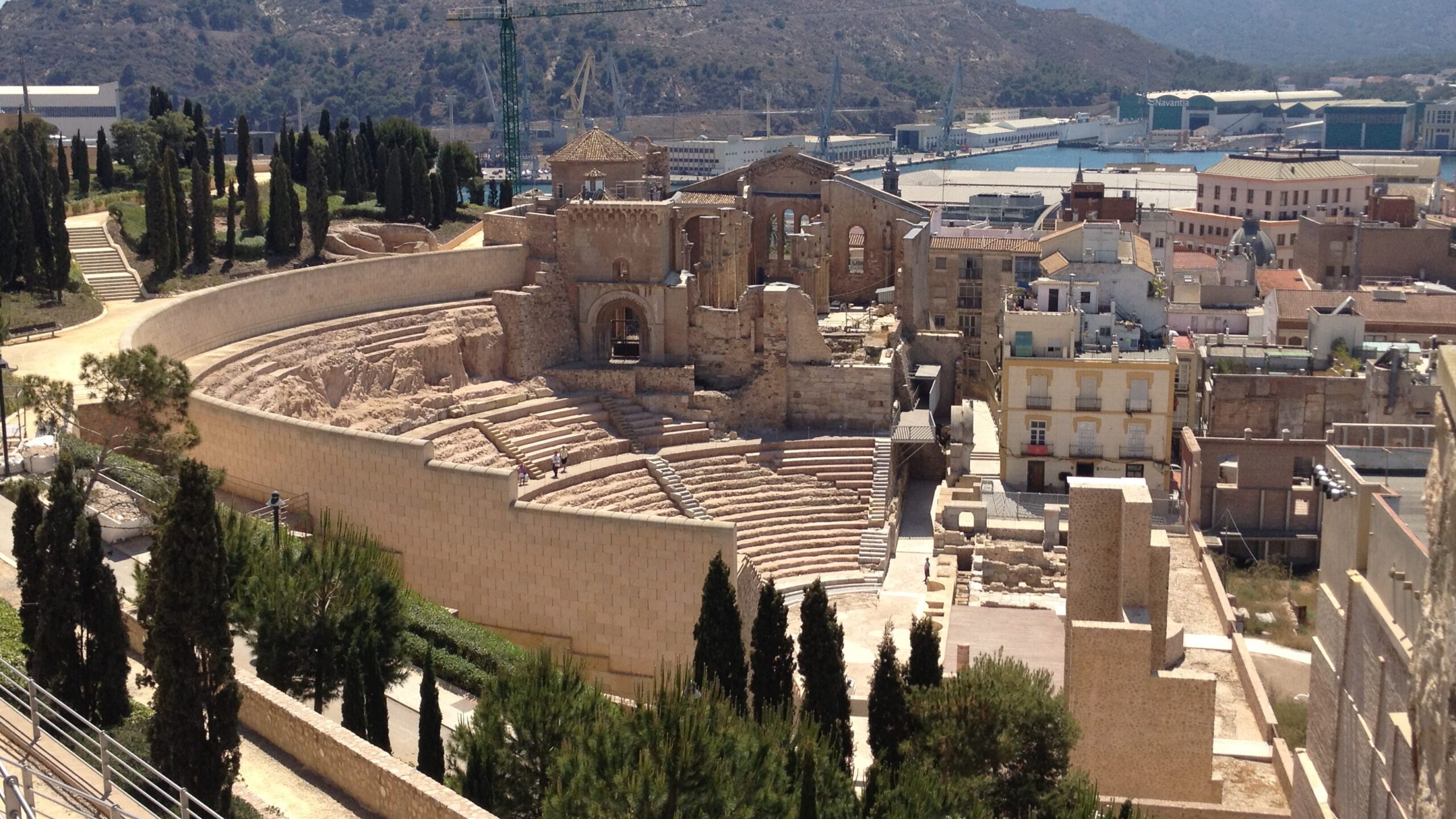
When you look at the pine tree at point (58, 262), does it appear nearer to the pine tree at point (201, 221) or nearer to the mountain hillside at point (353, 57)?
the pine tree at point (201, 221)

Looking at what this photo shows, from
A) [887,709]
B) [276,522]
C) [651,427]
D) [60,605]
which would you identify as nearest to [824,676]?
[887,709]

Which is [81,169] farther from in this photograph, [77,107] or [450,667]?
[77,107]

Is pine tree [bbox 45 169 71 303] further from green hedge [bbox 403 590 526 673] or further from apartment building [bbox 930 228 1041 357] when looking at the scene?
apartment building [bbox 930 228 1041 357]

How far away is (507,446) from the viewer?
3591 centimetres

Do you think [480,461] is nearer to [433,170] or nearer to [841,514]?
[841,514]

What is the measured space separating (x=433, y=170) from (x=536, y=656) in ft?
118

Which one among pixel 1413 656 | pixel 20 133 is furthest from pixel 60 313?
pixel 1413 656

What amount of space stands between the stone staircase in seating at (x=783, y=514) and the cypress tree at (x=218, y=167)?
20.9m

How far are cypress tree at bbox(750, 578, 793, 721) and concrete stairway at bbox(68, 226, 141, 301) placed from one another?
2424 cm

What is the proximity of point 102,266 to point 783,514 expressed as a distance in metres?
18.9

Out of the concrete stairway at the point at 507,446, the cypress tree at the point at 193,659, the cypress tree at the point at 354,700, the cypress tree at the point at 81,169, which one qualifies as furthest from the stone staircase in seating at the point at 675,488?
the cypress tree at the point at 81,169

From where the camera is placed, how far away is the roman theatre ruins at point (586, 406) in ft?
89.5

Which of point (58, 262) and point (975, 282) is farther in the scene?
point (975, 282)

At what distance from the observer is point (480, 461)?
34750 mm
